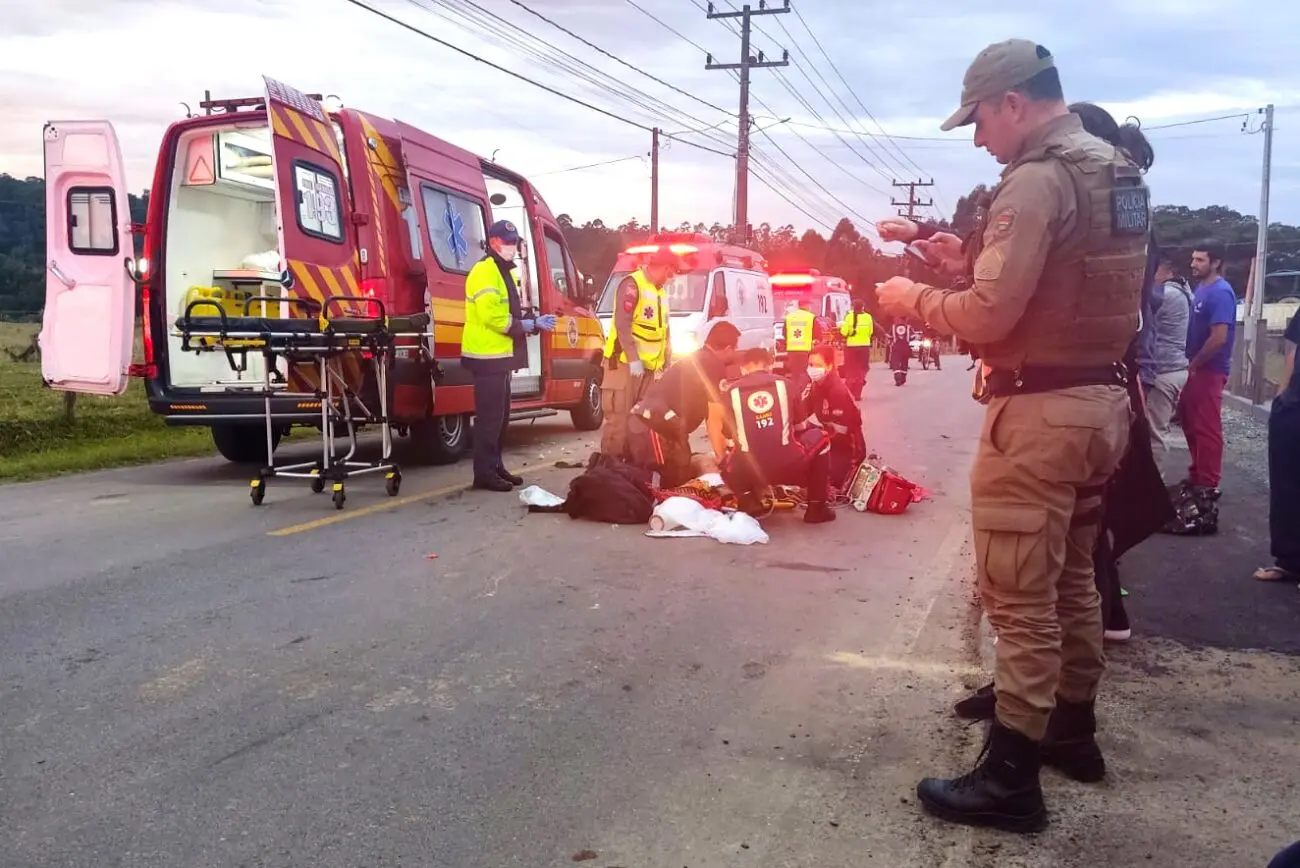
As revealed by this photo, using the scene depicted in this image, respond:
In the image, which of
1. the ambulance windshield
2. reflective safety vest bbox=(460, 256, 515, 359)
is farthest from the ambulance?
the ambulance windshield

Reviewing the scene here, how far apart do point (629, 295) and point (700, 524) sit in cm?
325

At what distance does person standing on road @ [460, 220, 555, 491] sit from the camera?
841 centimetres

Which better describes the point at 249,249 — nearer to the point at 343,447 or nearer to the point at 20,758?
the point at 343,447

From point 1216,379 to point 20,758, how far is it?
695 centimetres

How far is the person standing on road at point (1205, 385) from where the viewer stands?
688cm

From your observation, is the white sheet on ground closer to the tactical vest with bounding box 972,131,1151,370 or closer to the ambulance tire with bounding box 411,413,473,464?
the ambulance tire with bounding box 411,413,473,464

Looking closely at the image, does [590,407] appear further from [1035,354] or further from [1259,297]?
[1259,297]

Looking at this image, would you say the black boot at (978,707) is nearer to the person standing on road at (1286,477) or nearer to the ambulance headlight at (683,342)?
the person standing on road at (1286,477)

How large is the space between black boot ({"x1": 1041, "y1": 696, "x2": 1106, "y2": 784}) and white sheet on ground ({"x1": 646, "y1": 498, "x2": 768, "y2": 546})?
3.46 metres

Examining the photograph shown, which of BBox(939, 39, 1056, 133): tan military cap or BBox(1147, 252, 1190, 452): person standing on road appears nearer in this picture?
BBox(939, 39, 1056, 133): tan military cap

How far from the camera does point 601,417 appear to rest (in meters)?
13.7

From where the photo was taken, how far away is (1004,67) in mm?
2982

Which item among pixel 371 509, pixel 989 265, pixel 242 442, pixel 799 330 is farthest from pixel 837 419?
pixel 799 330

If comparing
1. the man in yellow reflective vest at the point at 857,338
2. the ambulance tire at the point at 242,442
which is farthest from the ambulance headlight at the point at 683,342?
the ambulance tire at the point at 242,442
